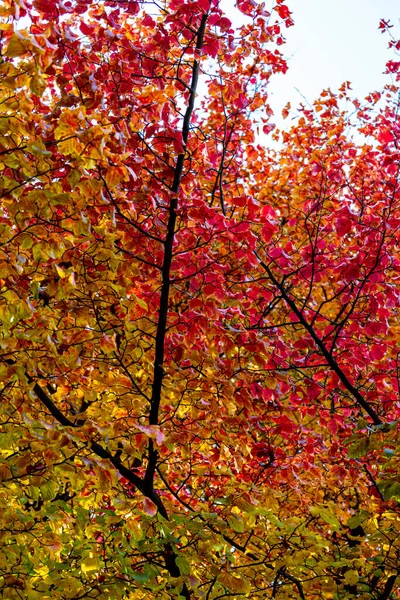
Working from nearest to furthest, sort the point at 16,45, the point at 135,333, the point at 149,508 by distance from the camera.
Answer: the point at 16,45, the point at 149,508, the point at 135,333

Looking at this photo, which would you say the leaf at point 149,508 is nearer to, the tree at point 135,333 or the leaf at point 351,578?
the tree at point 135,333

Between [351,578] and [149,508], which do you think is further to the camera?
[351,578]

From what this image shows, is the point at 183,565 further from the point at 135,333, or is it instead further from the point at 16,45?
the point at 16,45

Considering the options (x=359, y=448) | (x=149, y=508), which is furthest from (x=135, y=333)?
(x=359, y=448)

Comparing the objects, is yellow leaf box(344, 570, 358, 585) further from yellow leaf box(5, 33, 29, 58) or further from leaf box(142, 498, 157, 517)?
yellow leaf box(5, 33, 29, 58)

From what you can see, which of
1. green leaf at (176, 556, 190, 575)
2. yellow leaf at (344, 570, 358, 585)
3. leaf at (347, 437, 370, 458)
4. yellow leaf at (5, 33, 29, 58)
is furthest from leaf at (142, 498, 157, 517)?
yellow leaf at (5, 33, 29, 58)

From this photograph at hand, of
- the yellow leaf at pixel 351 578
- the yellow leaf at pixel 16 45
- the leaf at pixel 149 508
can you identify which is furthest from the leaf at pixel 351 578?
the yellow leaf at pixel 16 45

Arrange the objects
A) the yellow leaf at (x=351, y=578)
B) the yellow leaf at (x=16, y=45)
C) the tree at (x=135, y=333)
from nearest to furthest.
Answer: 1. the yellow leaf at (x=16, y=45)
2. the tree at (x=135, y=333)
3. the yellow leaf at (x=351, y=578)

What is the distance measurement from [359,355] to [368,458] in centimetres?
139

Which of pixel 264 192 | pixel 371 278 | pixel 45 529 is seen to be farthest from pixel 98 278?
pixel 264 192

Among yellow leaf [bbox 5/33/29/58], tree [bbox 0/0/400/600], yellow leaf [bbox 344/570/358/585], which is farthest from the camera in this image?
yellow leaf [bbox 344/570/358/585]

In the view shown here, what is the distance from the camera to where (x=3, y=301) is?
3.36 meters

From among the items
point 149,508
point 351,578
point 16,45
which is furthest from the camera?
point 351,578

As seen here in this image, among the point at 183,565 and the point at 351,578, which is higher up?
the point at 351,578
